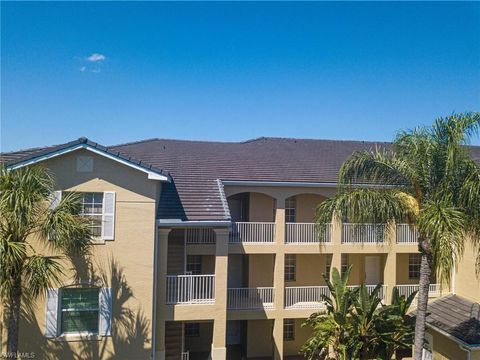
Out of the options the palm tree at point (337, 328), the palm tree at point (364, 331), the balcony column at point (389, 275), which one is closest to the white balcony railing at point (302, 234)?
the balcony column at point (389, 275)

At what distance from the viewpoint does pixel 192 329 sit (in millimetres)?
19016

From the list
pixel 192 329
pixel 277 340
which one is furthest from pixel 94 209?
pixel 192 329

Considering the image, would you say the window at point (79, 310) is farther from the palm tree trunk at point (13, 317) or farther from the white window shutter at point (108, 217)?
the palm tree trunk at point (13, 317)

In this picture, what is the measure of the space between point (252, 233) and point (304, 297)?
4.11 meters

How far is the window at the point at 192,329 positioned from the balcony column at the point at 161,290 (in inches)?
238

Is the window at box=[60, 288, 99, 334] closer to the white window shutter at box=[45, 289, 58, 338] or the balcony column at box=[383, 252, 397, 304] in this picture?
the white window shutter at box=[45, 289, 58, 338]

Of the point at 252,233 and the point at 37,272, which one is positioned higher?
the point at 252,233

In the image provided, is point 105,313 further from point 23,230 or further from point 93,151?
point 93,151

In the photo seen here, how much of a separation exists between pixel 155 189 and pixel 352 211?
6.68 metres

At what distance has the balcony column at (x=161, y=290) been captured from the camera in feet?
42.4

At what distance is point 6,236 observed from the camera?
8.62 metres

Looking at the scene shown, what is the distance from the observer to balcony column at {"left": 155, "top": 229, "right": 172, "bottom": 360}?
12.9 metres

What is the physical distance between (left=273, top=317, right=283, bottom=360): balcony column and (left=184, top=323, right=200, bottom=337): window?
493 centimetres

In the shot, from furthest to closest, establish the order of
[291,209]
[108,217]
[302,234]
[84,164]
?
1. [291,209]
2. [302,234]
3. [108,217]
4. [84,164]
